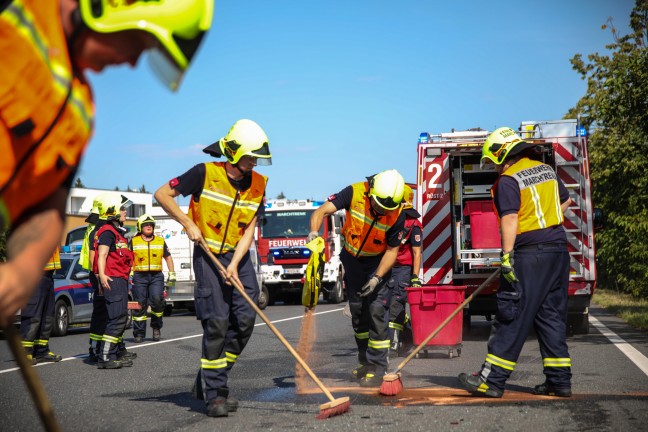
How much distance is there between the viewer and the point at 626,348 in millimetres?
11031

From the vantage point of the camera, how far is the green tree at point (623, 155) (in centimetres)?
1249

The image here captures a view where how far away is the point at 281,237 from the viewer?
24.9 meters

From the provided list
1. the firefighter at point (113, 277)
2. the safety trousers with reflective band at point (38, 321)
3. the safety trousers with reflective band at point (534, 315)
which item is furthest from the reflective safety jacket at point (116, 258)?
the safety trousers with reflective band at point (534, 315)

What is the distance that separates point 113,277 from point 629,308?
1297cm

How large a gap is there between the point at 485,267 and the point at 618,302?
11665 millimetres

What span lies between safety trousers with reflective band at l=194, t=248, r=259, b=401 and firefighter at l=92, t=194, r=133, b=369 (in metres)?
3.71

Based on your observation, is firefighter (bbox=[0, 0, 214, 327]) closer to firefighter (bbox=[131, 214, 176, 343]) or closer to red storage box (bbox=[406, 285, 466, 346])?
red storage box (bbox=[406, 285, 466, 346])

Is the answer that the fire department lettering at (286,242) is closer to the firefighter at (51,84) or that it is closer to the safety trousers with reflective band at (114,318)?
the safety trousers with reflective band at (114,318)

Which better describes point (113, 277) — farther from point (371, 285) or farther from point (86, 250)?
point (371, 285)

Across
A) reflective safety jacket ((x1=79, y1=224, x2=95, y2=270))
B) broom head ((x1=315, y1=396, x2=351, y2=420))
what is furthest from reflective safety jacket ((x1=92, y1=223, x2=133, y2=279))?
broom head ((x1=315, y1=396, x2=351, y2=420))

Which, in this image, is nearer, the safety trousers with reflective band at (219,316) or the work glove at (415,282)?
the safety trousers with reflective band at (219,316)

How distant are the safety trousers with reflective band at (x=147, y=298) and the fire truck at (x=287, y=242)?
10031 mm

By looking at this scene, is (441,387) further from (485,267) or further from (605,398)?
(485,267)

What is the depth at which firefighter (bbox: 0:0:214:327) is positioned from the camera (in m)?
1.91
